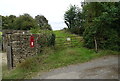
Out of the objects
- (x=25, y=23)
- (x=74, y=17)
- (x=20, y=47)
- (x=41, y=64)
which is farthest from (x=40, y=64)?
(x=25, y=23)

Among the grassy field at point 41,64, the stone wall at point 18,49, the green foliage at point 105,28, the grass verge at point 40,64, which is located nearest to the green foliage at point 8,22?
the stone wall at point 18,49

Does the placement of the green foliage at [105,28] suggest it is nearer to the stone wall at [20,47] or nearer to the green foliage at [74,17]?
the stone wall at [20,47]

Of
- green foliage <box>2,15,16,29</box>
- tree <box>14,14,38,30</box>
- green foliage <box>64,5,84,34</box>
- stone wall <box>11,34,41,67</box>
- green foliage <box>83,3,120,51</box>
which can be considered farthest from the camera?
green foliage <box>2,15,16,29</box>

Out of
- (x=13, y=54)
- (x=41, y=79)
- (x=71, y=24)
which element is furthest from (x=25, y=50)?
(x=71, y=24)

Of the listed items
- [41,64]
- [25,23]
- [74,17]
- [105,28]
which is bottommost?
[41,64]

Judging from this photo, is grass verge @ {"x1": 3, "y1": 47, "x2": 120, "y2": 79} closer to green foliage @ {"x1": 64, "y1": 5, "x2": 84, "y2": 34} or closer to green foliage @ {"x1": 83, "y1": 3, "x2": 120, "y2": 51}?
green foliage @ {"x1": 83, "y1": 3, "x2": 120, "y2": 51}

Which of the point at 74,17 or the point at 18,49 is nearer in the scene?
the point at 18,49

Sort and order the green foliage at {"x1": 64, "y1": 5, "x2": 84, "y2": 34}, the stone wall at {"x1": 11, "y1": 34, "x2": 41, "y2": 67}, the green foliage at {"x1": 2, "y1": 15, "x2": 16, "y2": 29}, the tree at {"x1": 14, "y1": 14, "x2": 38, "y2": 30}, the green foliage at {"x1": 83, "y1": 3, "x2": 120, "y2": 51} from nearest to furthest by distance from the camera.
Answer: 1. the stone wall at {"x1": 11, "y1": 34, "x2": 41, "y2": 67}
2. the green foliage at {"x1": 83, "y1": 3, "x2": 120, "y2": 51}
3. the green foliage at {"x1": 64, "y1": 5, "x2": 84, "y2": 34}
4. the tree at {"x1": 14, "y1": 14, "x2": 38, "y2": 30}
5. the green foliage at {"x1": 2, "y1": 15, "x2": 16, "y2": 29}

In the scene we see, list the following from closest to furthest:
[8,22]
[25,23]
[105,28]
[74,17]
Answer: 1. [105,28]
2. [74,17]
3. [25,23]
4. [8,22]

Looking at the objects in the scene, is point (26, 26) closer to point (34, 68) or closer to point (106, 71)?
point (34, 68)

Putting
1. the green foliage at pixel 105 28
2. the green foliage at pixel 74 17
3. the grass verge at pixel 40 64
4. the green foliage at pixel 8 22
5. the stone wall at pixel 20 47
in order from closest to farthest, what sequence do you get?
the grass verge at pixel 40 64
the stone wall at pixel 20 47
the green foliage at pixel 105 28
the green foliage at pixel 74 17
the green foliage at pixel 8 22

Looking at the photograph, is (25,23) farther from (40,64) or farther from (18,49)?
(40,64)

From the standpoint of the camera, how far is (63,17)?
88.0 ft

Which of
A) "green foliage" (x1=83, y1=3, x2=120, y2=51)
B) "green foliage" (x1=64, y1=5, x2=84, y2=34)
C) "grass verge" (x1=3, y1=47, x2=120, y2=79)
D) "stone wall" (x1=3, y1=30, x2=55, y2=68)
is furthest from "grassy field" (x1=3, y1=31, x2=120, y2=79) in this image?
"green foliage" (x1=64, y1=5, x2=84, y2=34)
